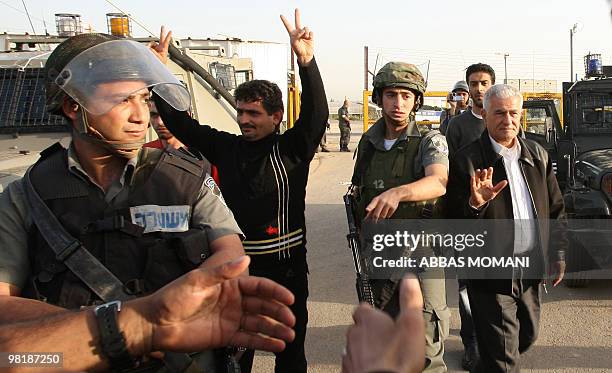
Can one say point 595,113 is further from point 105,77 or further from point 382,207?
point 105,77

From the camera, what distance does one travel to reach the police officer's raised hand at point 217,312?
127 cm

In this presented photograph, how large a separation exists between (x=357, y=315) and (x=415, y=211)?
1.89 metres

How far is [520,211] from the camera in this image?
276 centimetres

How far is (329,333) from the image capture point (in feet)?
13.3

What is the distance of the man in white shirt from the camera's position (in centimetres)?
272

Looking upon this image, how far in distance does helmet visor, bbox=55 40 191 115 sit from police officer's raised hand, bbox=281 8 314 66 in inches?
41.7

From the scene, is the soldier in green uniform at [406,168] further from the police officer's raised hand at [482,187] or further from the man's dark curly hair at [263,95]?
the man's dark curly hair at [263,95]

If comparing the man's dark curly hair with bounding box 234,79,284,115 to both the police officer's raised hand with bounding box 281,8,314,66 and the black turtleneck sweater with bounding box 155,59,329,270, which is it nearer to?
the black turtleneck sweater with bounding box 155,59,329,270

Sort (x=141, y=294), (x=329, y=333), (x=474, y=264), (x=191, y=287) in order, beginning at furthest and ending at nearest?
(x=329, y=333)
(x=474, y=264)
(x=141, y=294)
(x=191, y=287)

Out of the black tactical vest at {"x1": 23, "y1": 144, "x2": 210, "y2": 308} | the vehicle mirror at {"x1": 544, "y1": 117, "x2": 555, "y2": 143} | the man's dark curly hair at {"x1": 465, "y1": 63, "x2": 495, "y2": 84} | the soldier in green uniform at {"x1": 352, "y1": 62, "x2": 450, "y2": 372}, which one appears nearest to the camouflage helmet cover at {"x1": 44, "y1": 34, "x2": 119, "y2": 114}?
the black tactical vest at {"x1": 23, "y1": 144, "x2": 210, "y2": 308}

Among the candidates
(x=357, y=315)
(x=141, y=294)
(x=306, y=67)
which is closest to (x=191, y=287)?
(x=141, y=294)

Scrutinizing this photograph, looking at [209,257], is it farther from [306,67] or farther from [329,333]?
[329,333]

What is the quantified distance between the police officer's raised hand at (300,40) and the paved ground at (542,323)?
1924mm

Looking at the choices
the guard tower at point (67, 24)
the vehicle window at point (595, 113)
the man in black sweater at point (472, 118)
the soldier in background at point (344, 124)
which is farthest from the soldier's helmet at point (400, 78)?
the soldier in background at point (344, 124)
